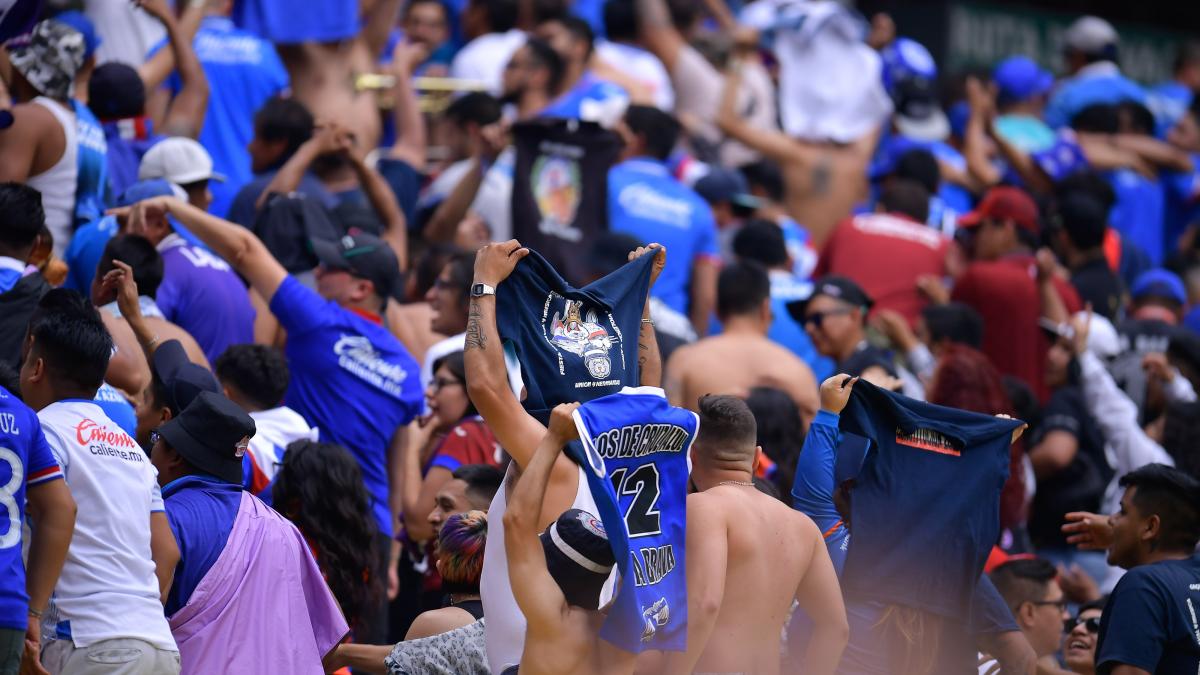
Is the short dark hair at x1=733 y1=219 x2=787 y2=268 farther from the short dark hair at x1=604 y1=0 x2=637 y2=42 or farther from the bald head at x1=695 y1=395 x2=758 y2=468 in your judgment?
the bald head at x1=695 y1=395 x2=758 y2=468

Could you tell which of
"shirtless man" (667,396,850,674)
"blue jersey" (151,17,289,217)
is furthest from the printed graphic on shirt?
"blue jersey" (151,17,289,217)

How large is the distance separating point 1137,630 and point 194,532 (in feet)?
10.1

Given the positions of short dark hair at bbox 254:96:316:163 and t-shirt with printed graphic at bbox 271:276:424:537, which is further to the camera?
short dark hair at bbox 254:96:316:163

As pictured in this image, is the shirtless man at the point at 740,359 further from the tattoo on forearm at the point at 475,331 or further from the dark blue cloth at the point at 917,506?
the tattoo on forearm at the point at 475,331

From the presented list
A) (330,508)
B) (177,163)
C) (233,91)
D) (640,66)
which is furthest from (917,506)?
(640,66)

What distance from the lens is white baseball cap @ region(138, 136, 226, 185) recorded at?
746 cm

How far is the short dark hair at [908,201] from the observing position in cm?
1045

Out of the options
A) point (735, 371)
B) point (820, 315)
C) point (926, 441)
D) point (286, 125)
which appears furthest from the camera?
point (286, 125)

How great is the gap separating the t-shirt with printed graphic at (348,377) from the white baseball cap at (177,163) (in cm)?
88

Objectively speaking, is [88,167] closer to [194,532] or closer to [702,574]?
[194,532]

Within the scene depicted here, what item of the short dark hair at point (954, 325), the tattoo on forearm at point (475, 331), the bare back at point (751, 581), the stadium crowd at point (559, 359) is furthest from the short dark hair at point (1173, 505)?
the short dark hair at point (954, 325)

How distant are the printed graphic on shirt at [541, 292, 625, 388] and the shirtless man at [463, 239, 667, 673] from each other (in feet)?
0.63

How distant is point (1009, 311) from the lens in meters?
9.70

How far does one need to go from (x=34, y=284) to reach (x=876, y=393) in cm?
305
